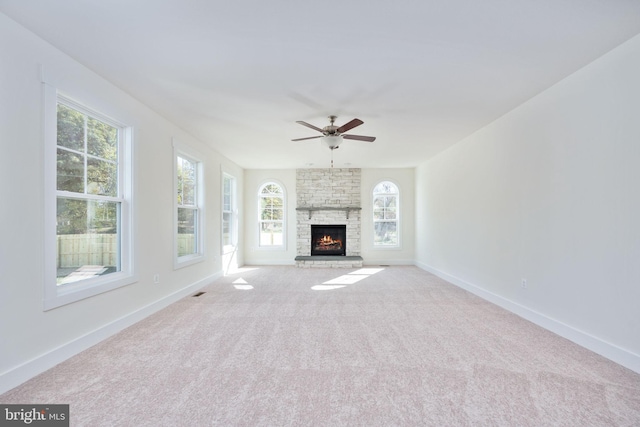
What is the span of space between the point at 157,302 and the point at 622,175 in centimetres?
521

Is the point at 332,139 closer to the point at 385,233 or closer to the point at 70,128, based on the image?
the point at 70,128

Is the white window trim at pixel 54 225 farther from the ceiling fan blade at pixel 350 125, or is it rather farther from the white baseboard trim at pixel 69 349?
the ceiling fan blade at pixel 350 125

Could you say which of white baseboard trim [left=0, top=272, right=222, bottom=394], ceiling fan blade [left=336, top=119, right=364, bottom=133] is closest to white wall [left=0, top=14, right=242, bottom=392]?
white baseboard trim [left=0, top=272, right=222, bottom=394]

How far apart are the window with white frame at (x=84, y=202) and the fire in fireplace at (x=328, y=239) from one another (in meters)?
5.51

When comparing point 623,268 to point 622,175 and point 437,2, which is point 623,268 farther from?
point 437,2

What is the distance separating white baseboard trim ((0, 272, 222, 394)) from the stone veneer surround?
4575 mm

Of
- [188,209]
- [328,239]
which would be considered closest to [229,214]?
[188,209]

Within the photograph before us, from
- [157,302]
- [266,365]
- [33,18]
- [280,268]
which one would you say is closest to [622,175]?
[266,365]

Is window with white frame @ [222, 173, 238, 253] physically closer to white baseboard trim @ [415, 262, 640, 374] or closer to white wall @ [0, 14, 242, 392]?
white wall @ [0, 14, 242, 392]

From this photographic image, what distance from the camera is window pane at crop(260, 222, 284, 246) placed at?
8602mm

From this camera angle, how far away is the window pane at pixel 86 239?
2.78 meters

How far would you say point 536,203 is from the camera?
3.62 metres

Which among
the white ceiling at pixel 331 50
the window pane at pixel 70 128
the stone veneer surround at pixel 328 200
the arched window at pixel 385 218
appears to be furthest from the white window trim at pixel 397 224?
the window pane at pixel 70 128

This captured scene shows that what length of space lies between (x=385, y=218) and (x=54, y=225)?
7.27m
